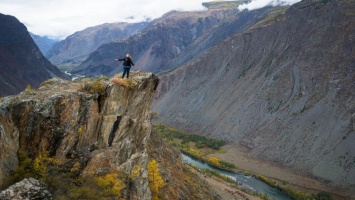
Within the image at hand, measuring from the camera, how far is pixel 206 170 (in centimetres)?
8119

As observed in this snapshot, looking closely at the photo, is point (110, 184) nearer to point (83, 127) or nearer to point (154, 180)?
point (83, 127)

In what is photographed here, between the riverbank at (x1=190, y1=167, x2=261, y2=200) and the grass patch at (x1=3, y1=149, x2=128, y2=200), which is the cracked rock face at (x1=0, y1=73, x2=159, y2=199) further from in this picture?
the riverbank at (x1=190, y1=167, x2=261, y2=200)

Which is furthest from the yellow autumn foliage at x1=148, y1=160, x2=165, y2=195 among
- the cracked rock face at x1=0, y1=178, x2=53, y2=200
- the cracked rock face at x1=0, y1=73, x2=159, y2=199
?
the cracked rock face at x1=0, y1=178, x2=53, y2=200

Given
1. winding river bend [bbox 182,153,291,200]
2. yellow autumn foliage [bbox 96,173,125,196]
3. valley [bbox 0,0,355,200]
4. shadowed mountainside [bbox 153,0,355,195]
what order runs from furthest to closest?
shadowed mountainside [bbox 153,0,355,195]
winding river bend [bbox 182,153,291,200]
yellow autumn foliage [bbox 96,173,125,196]
valley [bbox 0,0,355,200]

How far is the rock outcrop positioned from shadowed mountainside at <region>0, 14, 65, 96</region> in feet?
333

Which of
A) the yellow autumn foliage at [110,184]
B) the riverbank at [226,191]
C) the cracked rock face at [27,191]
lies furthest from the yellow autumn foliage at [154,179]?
the riverbank at [226,191]

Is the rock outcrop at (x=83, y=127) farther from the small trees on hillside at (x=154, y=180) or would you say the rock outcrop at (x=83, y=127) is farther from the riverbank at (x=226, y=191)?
the riverbank at (x=226, y=191)

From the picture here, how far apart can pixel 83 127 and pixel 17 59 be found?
138895 millimetres

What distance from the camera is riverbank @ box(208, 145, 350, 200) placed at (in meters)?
71.0

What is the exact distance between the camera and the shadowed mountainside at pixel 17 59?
125062mm

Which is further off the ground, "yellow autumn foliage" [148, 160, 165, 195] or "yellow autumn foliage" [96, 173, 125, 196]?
"yellow autumn foliage" [96, 173, 125, 196]

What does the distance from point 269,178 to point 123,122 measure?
62.6 meters

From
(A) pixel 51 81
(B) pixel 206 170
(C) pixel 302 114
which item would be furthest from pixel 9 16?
(A) pixel 51 81

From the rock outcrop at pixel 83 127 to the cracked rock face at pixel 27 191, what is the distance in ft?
5.65
